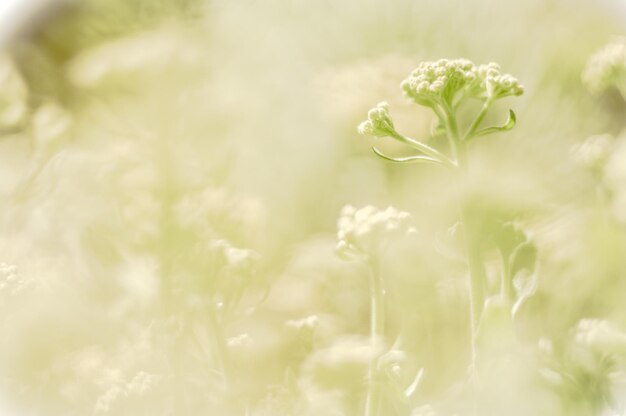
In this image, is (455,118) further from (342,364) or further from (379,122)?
(342,364)

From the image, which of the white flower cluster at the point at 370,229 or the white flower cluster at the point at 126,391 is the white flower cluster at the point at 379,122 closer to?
the white flower cluster at the point at 370,229

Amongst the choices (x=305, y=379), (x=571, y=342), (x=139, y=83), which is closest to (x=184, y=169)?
(x=139, y=83)

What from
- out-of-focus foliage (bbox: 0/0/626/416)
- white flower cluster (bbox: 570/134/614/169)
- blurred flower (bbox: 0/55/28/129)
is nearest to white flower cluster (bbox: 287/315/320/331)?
out-of-focus foliage (bbox: 0/0/626/416)

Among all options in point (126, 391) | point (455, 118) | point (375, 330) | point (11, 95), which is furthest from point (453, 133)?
point (11, 95)

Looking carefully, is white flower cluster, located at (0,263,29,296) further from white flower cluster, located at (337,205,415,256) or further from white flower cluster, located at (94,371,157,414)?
white flower cluster, located at (337,205,415,256)

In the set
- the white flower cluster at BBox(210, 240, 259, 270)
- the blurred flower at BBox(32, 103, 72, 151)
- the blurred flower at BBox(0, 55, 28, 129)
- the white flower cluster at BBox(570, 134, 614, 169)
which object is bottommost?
the white flower cluster at BBox(210, 240, 259, 270)

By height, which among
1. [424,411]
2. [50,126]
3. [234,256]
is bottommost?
[424,411]
